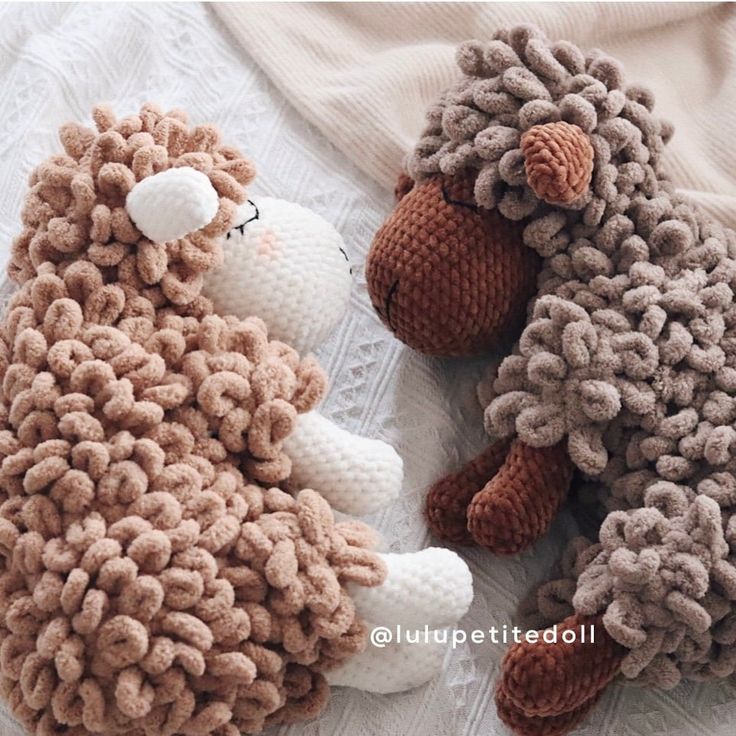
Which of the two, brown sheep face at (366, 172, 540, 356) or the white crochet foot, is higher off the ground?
brown sheep face at (366, 172, 540, 356)

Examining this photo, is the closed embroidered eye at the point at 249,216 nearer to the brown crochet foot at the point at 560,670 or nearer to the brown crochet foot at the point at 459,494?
the brown crochet foot at the point at 459,494

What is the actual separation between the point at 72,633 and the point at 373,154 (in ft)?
2.15

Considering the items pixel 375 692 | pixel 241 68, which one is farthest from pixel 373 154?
pixel 375 692

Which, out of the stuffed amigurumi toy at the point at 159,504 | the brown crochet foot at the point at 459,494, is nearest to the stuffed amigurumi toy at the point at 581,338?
the brown crochet foot at the point at 459,494

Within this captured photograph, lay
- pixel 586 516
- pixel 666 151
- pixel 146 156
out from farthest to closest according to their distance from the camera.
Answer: pixel 666 151 → pixel 586 516 → pixel 146 156

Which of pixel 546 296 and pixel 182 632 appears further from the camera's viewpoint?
pixel 546 296

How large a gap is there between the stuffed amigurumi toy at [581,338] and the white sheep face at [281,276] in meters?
0.07

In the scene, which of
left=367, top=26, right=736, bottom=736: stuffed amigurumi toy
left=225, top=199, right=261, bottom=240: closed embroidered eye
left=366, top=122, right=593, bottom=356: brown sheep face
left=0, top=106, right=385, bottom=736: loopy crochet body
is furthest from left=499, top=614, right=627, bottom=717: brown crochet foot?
left=225, top=199, right=261, bottom=240: closed embroidered eye

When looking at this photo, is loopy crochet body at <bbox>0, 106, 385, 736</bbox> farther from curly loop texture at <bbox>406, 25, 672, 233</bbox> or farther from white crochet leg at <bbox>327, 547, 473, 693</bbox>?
curly loop texture at <bbox>406, 25, 672, 233</bbox>

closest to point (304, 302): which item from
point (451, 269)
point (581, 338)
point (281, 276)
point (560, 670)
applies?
point (281, 276)

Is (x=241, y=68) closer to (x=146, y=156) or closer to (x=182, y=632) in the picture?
(x=146, y=156)

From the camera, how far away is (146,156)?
2.96ft

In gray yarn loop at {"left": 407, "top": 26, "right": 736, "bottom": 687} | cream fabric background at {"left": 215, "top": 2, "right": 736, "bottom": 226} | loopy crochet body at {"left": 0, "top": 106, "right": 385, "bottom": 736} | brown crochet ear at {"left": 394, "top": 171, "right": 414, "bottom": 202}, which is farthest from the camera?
cream fabric background at {"left": 215, "top": 2, "right": 736, "bottom": 226}

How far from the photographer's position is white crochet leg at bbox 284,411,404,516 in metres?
0.89
